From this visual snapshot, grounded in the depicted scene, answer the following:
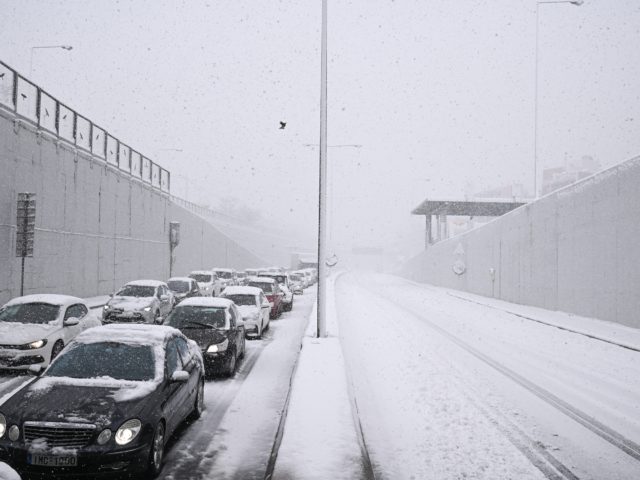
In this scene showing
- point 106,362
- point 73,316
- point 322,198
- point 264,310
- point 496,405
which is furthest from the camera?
point 264,310

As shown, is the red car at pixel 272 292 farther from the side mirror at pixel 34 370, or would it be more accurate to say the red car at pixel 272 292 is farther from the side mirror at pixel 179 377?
the side mirror at pixel 179 377

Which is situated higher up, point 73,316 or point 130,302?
point 73,316

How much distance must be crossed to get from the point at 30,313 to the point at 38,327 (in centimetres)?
96

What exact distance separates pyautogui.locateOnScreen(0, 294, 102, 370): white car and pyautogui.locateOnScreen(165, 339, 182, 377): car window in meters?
3.89

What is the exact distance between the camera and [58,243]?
1028 inches

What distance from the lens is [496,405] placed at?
9.65 meters

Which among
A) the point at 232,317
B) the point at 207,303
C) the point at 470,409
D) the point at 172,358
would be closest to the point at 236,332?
the point at 232,317

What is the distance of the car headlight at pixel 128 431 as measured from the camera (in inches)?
238

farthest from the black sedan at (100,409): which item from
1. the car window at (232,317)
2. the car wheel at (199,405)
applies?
the car window at (232,317)

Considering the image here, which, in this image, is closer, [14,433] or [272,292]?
[14,433]

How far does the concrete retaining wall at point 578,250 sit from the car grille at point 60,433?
59.2 ft

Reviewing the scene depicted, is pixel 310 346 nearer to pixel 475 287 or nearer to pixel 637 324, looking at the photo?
pixel 637 324

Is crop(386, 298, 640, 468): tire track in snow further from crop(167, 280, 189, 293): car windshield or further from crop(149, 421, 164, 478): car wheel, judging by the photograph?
crop(167, 280, 189, 293): car windshield

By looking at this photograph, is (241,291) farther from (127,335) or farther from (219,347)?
(127,335)
